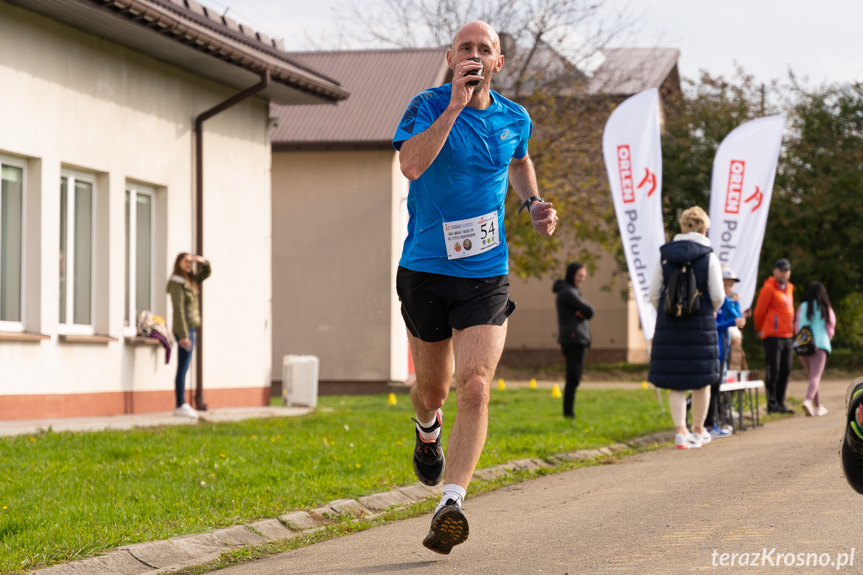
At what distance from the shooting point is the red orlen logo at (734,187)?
16266 millimetres

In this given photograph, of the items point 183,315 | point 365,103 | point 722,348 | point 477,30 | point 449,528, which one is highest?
point 365,103

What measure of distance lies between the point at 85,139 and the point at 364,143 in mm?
10411

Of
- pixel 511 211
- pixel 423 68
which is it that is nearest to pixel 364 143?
pixel 423 68

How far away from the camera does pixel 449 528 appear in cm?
498

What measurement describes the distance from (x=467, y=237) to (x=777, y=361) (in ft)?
37.0

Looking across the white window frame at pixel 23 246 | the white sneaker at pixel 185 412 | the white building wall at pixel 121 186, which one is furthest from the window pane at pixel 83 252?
the white sneaker at pixel 185 412

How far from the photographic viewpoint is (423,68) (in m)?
25.1

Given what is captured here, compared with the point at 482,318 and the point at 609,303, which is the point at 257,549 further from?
the point at 609,303

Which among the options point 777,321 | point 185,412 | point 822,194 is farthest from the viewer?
point 822,194

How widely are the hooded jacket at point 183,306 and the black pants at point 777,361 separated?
24.2ft

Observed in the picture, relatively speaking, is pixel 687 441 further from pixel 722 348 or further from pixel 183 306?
pixel 183 306

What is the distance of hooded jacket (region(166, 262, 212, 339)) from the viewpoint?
1449cm

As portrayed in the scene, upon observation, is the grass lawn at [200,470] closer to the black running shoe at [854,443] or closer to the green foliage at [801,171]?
the black running shoe at [854,443]

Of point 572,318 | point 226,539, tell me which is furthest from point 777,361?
point 226,539
